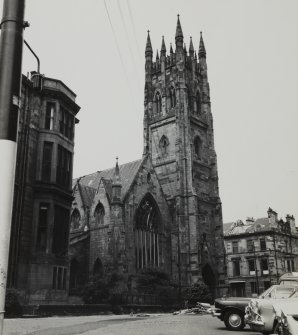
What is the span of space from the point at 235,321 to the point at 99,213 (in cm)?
3324

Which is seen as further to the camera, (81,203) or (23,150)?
(81,203)

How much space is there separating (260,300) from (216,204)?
43.6 meters

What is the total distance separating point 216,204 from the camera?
184 ft

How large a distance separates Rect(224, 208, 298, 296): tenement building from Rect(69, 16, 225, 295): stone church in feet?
60.3

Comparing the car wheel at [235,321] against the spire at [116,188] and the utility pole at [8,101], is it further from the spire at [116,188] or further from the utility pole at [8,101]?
the spire at [116,188]

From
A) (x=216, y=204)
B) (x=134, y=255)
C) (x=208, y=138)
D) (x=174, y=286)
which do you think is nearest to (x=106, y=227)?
(x=134, y=255)

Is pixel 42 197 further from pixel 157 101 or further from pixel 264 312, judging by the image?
pixel 157 101

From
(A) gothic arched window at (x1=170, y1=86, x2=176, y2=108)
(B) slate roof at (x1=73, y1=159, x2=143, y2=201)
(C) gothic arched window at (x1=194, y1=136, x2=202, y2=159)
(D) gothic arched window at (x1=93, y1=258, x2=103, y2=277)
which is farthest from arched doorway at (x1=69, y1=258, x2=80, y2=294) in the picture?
(A) gothic arched window at (x1=170, y1=86, x2=176, y2=108)

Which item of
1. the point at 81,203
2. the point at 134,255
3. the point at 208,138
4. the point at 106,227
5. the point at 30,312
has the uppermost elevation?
the point at 208,138

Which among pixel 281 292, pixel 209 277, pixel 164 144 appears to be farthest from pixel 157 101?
pixel 281 292

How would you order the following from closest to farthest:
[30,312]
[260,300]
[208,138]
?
1. [260,300]
2. [30,312]
3. [208,138]

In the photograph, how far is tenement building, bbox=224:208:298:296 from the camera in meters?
68.3

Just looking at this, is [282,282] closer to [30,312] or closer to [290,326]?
[290,326]

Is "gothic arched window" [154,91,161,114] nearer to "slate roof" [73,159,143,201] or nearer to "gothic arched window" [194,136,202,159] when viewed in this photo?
"gothic arched window" [194,136,202,159]
